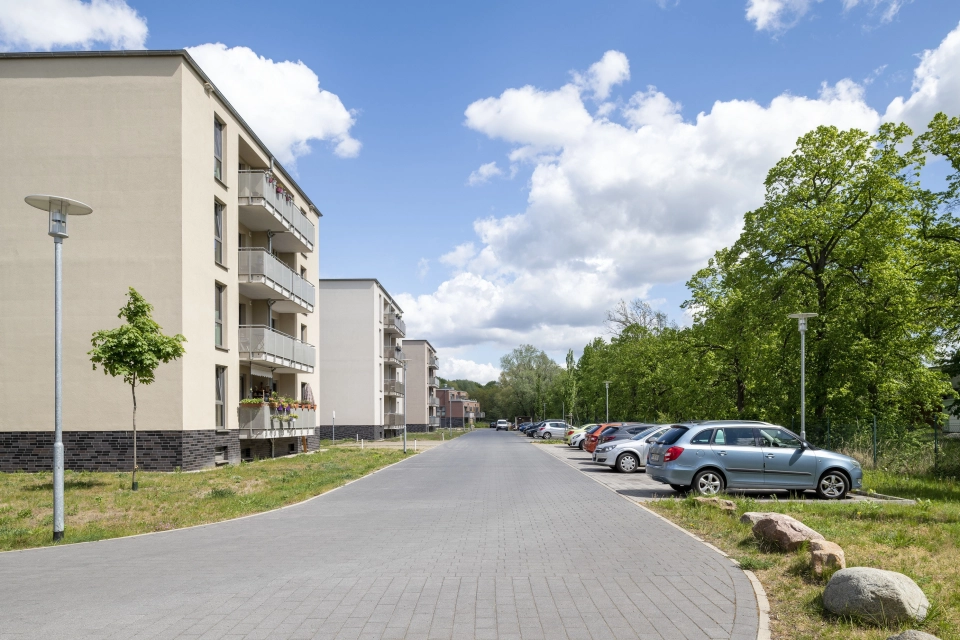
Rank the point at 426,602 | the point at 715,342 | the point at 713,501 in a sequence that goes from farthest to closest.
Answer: the point at 715,342
the point at 713,501
the point at 426,602

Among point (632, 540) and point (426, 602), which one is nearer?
point (426, 602)

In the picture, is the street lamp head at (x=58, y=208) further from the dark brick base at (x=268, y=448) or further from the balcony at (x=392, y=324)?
the balcony at (x=392, y=324)

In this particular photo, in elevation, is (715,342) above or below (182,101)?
below

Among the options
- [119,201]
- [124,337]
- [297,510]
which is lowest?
[297,510]

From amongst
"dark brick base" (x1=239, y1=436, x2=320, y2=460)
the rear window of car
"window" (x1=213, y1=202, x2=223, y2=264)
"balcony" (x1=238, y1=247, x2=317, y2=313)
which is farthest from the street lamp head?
"dark brick base" (x1=239, y1=436, x2=320, y2=460)

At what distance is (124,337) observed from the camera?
16297mm

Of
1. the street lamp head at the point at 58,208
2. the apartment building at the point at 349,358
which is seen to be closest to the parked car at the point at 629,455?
the street lamp head at the point at 58,208

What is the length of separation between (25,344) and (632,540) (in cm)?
1885

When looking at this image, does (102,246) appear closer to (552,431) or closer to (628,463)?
(628,463)

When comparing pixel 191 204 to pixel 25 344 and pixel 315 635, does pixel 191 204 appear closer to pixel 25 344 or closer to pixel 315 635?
pixel 25 344

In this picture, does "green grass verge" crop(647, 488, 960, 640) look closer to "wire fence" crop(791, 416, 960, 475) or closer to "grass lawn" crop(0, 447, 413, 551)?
"wire fence" crop(791, 416, 960, 475)

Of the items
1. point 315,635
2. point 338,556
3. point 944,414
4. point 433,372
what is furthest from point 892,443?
point 433,372

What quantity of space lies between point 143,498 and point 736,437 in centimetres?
1209

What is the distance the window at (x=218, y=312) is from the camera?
80.6 ft
